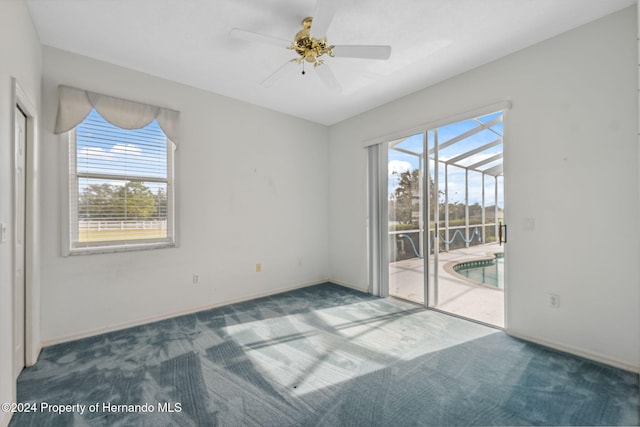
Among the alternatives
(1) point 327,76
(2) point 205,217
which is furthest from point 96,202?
(1) point 327,76

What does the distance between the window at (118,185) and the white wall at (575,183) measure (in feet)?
11.9

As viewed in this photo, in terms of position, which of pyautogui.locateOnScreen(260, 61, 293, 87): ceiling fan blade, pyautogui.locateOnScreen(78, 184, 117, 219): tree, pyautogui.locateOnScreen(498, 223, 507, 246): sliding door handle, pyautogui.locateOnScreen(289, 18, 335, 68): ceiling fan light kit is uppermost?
pyautogui.locateOnScreen(289, 18, 335, 68): ceiling fan light kit

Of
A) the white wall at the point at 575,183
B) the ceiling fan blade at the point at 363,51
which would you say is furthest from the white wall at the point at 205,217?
the white wall at the point at 575,183

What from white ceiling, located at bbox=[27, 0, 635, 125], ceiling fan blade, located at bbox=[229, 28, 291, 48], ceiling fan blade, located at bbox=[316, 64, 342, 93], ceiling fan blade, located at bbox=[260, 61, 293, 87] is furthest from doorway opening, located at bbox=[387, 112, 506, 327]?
ceiling fan blade, located at bbox=[229, 28, 291, 48]

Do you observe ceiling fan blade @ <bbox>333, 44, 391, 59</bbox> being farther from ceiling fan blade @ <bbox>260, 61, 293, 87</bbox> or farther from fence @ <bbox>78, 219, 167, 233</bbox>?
fence @ <bbox>78, 219, 167, 233</bbox>

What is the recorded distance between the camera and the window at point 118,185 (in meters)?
2.80

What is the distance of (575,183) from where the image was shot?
2.39 meters

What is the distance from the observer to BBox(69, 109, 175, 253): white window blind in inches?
110

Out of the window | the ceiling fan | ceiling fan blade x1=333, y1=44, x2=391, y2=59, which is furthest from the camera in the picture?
the window

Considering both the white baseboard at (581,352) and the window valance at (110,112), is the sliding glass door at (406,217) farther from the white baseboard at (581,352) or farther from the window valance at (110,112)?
the window valance at (110,112)

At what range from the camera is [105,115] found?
112 inches

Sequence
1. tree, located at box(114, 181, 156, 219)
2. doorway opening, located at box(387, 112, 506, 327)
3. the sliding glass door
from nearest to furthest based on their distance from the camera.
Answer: tree, located at box(114, 181, 156, 219)
doorway opening, located at box(387, 112, 506, 327)
the sliding glass door

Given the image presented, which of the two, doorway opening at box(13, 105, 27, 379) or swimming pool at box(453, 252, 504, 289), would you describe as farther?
swimming pool at box(453, 252, 504, 289)

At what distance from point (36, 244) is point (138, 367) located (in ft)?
4.54
